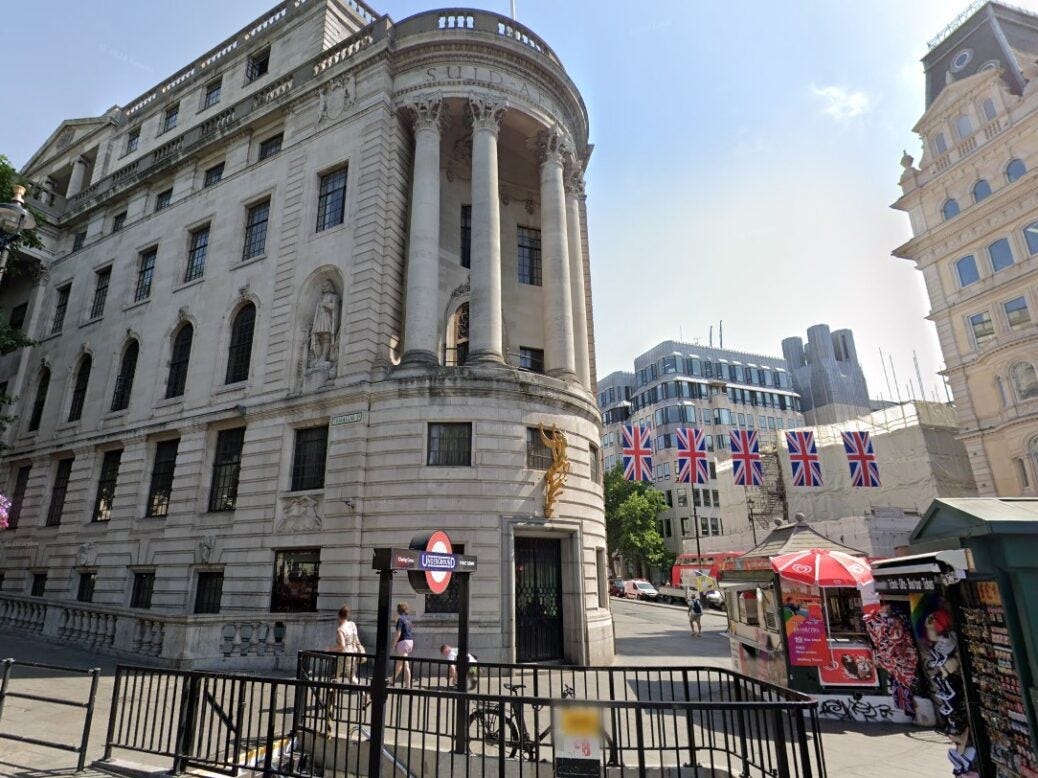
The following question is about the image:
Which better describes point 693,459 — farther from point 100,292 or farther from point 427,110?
point 100,292

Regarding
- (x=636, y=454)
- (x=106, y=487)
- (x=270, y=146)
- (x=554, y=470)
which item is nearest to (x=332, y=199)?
(x=270, y=146)

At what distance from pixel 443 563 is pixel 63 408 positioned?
105 ft

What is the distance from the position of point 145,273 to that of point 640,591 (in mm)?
43976

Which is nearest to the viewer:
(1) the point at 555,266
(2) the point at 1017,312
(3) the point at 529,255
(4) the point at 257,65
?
(1) the point at 555,266

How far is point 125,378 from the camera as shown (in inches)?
1077

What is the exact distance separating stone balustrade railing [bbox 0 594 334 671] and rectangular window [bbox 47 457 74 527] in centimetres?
1287

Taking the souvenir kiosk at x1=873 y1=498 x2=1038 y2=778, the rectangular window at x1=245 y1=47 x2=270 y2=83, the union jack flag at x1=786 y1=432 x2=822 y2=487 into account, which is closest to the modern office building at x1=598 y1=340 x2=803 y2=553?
the union jack flag at x1=786 y1=432 x2=822 y2=487

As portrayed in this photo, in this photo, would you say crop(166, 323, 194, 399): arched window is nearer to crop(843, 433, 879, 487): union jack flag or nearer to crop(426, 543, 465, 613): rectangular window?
crop(426, 543, 465, 613): rectangular window

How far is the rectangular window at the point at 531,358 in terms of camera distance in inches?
933

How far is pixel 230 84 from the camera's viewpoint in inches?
1192

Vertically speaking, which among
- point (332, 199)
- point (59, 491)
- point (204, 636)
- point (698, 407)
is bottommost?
point (204, 636)

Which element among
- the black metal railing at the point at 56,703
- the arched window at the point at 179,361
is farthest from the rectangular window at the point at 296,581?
the arched window at the point at 179,361

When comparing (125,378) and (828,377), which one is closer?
(125,378)

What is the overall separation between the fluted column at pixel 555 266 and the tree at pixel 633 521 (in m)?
37.0
